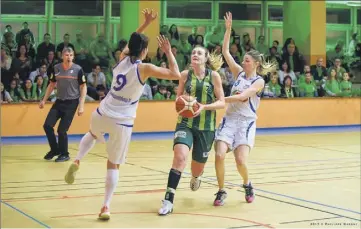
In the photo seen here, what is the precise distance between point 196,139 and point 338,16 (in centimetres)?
2126

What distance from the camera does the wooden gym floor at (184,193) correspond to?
5.70 meters

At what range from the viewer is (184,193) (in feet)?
23.9

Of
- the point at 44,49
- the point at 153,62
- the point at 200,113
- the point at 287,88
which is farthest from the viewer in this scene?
the point at 287,88

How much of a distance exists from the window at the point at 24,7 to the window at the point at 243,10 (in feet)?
24.4

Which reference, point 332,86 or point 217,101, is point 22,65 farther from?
point 217,101

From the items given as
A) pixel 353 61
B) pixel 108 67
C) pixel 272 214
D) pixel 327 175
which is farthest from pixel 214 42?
pixel 272 214

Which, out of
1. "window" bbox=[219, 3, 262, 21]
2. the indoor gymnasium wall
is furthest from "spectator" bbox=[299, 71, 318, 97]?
"window" bbox=[219, 3, 262, 21]

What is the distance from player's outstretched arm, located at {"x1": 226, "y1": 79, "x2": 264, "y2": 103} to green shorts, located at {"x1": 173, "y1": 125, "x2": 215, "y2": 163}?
0.44m

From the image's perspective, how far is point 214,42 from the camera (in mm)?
19938

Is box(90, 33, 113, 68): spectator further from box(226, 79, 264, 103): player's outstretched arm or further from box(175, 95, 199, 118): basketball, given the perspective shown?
box(175, 95, 199, 118): basketball

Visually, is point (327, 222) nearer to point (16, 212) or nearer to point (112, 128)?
point (112, 128)

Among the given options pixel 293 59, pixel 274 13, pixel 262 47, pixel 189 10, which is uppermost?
pixel 274 13

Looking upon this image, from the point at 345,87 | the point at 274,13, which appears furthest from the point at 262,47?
the point at 274,13

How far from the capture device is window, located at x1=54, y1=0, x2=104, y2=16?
20.9m
